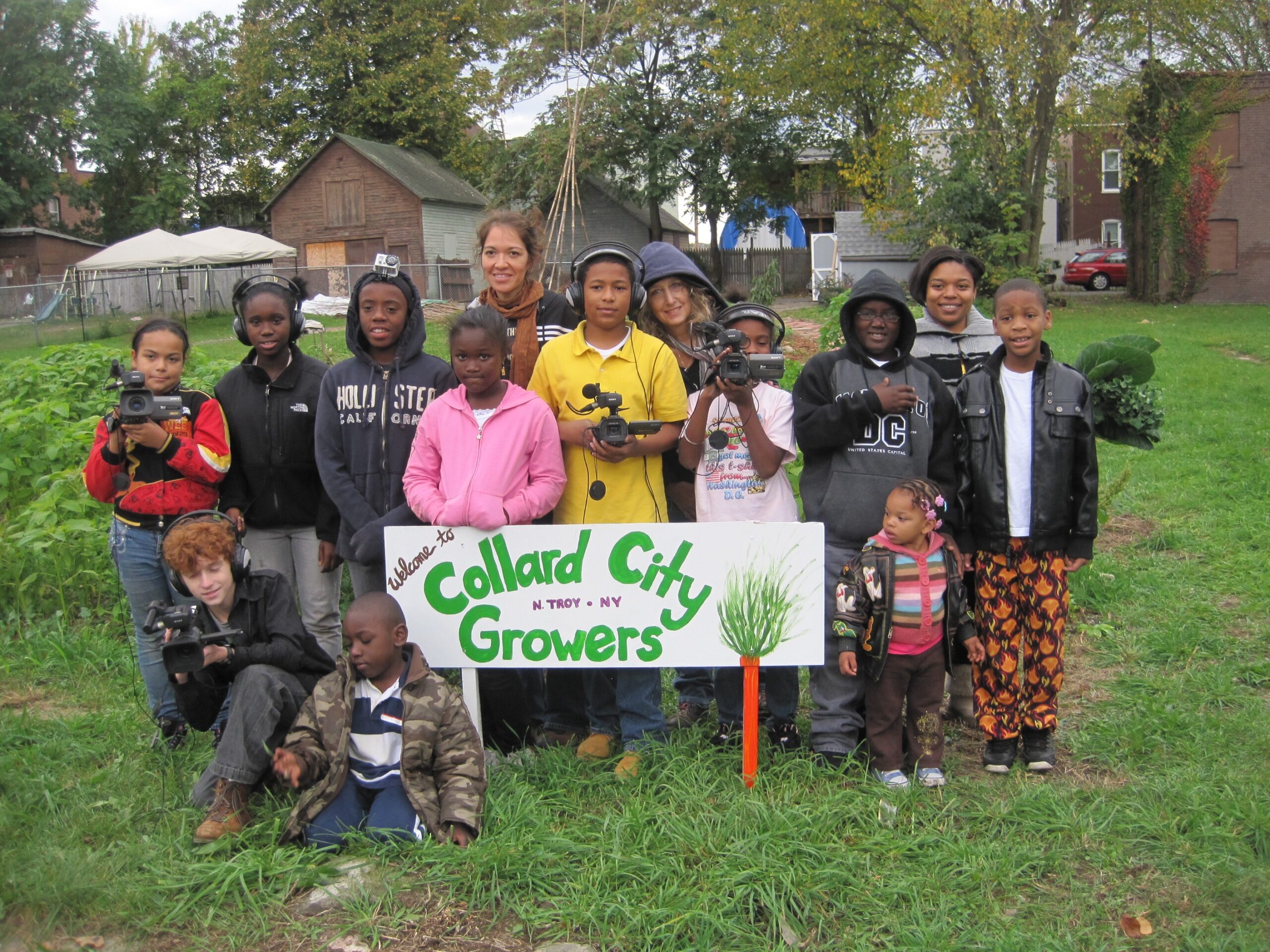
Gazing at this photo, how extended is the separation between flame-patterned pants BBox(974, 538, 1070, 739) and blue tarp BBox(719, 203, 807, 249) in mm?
34160

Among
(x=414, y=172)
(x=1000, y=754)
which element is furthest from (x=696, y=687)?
(x=414, y=172)

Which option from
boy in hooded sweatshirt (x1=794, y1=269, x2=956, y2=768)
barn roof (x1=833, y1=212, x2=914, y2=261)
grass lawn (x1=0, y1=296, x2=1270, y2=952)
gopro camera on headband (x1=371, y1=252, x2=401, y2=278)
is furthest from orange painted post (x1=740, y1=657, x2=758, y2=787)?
barn roof (x1=833, y1=212, x2=914, y2=261)

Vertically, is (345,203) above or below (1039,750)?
above

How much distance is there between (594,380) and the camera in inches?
149

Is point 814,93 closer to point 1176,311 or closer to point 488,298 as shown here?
point 1176,311

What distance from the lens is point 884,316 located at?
12.4 feet

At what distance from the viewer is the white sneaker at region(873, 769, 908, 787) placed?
11.7 ft

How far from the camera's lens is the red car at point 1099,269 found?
34125 mm

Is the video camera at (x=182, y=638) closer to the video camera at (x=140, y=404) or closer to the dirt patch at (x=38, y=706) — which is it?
the video camera at (x=140, y=404)

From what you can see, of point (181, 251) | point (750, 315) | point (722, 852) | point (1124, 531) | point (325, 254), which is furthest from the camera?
point (325, 254)

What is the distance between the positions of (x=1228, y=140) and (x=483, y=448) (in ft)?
102

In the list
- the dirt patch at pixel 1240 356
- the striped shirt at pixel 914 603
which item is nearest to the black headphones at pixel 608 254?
the striped shirt at pixel 914 603

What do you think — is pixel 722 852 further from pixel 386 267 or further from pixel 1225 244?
pixel 1225 244

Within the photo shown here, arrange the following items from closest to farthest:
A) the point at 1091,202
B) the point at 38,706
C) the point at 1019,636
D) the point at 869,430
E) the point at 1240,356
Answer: the point at 869,430
the point at 1019,636
the point at 38,706
the point at 1240,356
the point at 1091,202
